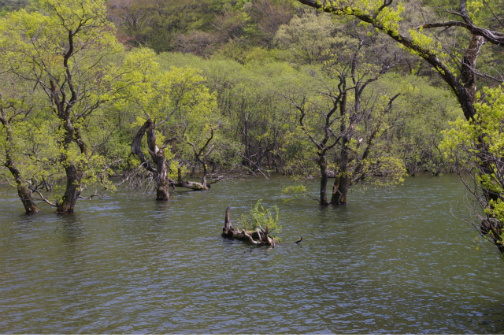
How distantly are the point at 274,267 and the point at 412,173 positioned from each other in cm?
4903

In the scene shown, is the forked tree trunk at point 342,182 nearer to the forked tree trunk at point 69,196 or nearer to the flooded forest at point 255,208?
the flooded forest at point 255,208

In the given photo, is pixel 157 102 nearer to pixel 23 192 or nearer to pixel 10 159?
pixel 23 192

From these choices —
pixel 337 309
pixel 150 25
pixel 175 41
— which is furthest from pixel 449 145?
pixel 150 25

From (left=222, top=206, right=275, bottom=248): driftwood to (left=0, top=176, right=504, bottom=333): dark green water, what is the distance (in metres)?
0.69

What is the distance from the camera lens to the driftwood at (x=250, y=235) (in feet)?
84.2

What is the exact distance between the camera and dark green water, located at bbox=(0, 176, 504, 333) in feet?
50.1

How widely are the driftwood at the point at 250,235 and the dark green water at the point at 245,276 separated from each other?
2.27ft

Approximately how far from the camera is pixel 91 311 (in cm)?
1617

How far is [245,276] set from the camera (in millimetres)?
20172

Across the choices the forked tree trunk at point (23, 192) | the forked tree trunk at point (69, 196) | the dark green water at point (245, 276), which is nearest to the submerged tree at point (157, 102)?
the forked tree trunk at point (69, 196)

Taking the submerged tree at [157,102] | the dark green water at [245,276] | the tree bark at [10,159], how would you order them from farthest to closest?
the submerged tree at [157,102]
the tree bark at [10,159]
the dark green water at [245,276]

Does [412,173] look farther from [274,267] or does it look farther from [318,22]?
[274,267]

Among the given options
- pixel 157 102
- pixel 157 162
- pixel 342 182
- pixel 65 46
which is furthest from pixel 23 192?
pixel 342 182

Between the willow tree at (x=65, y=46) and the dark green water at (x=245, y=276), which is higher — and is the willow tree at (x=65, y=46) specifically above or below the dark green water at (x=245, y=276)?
above
